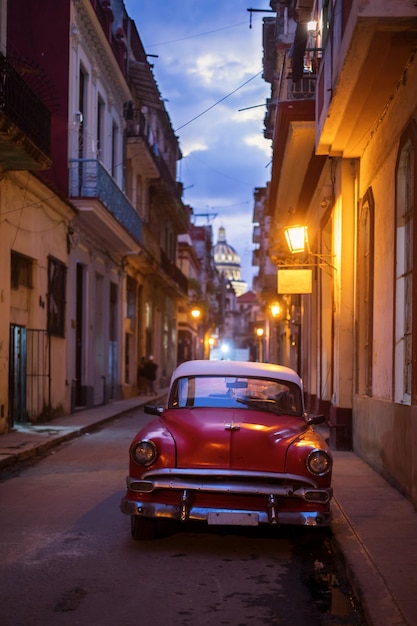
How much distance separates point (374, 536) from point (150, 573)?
1952 mm

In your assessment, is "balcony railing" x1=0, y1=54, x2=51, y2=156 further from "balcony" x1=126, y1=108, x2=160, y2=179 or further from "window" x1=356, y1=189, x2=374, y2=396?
"balcony" x1=126, y1=108, x2=160, y2=179

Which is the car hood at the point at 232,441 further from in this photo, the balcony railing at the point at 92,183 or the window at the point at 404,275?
the balcony railing at the point at 92,183

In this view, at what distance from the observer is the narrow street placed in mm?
4953

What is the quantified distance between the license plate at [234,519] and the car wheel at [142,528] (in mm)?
660

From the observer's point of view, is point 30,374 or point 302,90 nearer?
point 302,90

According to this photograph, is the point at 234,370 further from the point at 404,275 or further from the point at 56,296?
the point at 56,296

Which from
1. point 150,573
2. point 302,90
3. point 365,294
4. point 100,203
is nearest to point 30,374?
point 100,203

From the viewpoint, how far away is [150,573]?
5.80m

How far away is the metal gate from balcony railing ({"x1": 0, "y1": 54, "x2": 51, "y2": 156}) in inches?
148

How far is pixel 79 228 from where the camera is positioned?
20797 millimetres

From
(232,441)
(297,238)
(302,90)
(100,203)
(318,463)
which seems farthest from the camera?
(100,203)

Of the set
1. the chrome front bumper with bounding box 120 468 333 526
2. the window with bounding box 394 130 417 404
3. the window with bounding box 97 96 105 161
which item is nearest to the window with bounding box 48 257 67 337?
the window with bounding box 97 96 105 161

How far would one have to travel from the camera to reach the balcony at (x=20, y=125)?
1197 centimetres

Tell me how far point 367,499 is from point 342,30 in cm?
513
